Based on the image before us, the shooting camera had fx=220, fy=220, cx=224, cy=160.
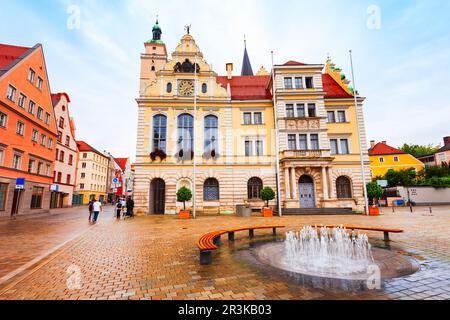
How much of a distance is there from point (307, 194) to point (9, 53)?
37289 millimetres

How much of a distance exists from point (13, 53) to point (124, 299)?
111 ft

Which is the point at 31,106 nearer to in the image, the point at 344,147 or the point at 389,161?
the point at 344,147

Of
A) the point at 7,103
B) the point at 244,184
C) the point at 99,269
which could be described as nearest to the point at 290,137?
the point at 244,184

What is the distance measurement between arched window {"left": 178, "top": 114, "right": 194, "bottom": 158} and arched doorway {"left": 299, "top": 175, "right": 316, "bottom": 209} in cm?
1335

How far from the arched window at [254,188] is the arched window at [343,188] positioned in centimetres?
913

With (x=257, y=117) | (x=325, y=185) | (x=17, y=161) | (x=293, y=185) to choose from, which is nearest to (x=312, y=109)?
(x=257, y=117)

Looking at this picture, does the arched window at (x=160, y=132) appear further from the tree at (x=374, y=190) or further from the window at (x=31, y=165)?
the tree at (x=374, y=190)

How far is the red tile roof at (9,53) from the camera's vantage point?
2314 centimetres

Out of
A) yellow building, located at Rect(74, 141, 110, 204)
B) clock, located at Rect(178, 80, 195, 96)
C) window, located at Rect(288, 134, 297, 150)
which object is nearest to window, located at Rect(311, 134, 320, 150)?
window, located at Rect(288, 134, 297, 150)

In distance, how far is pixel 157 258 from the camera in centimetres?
666

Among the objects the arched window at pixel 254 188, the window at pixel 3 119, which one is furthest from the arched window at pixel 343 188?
the window at pixel 3 119

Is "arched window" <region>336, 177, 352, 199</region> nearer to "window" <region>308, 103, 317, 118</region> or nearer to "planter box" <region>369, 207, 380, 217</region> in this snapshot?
"planter box" <region>369, 207, 380, 217</region>

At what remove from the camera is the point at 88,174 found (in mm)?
55500
